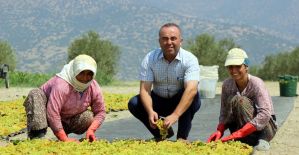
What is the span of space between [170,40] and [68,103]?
1.63m

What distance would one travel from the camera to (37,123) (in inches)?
299

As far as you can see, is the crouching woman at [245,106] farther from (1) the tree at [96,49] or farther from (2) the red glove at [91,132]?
(1) the tree at [96,49]

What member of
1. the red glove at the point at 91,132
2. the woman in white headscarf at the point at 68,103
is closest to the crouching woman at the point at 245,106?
the red glove at the point at 91,132

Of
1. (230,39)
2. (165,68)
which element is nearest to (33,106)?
(165,68)

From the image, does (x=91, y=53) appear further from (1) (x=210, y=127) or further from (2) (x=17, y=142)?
(2) (x=17, y=142)

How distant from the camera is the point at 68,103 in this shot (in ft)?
25.3

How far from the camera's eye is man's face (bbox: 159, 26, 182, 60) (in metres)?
7.73

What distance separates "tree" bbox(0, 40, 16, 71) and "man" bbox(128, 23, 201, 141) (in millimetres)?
61488

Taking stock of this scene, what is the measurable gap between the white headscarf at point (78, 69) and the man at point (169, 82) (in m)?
0.94

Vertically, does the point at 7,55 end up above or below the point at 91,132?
below

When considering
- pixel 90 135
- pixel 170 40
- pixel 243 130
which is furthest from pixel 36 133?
pixel 243 130

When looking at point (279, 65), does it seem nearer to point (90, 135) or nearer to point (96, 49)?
point (96, 49)

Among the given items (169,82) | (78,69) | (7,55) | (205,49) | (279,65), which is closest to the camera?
(78,69)

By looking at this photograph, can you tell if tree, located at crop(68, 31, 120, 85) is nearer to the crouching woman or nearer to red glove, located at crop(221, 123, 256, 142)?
the crouching woman
